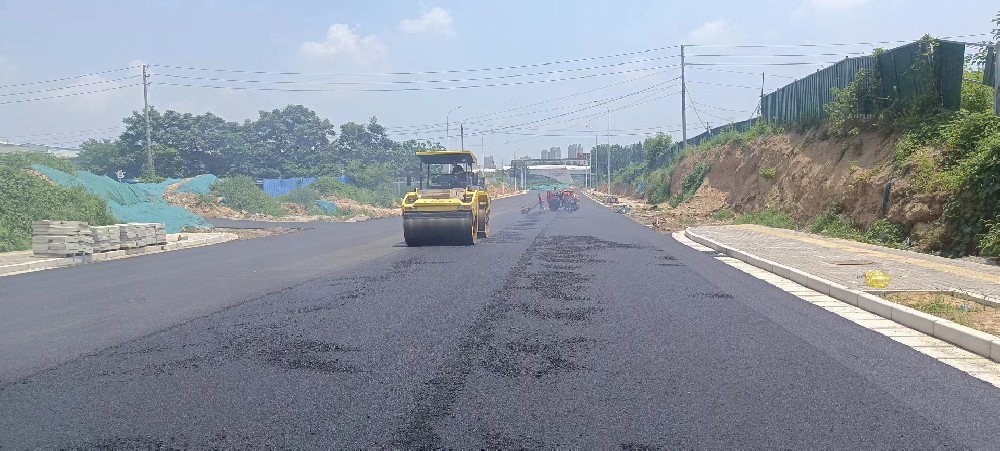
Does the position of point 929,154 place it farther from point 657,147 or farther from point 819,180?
point 657,147

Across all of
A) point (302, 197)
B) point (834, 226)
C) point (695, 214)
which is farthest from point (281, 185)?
point (834, 226)

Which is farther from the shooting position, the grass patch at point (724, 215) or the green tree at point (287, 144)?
the green tree at point (287, 144)

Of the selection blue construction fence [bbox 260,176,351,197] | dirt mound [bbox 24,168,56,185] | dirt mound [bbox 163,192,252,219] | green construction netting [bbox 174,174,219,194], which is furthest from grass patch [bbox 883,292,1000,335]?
blue construction fence [bbox 260,176,351,197]

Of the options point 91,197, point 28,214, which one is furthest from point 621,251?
point 91,197

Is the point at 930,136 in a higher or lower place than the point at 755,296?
higher

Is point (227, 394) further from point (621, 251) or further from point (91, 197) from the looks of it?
point (91, 197)

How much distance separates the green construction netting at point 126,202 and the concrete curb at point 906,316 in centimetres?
2715

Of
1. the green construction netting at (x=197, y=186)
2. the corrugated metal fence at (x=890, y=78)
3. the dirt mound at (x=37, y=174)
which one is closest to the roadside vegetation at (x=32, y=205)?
the dirt mound at (x=37, y=174)

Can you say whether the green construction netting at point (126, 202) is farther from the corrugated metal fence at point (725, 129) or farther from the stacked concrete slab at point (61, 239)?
the corrugated metal fence at point (725, 129)

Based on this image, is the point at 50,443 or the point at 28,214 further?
the point at 28,214

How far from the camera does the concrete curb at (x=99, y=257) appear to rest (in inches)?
706

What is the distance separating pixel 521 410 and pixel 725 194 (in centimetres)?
3280

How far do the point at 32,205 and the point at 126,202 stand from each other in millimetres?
10148

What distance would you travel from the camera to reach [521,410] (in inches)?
222
